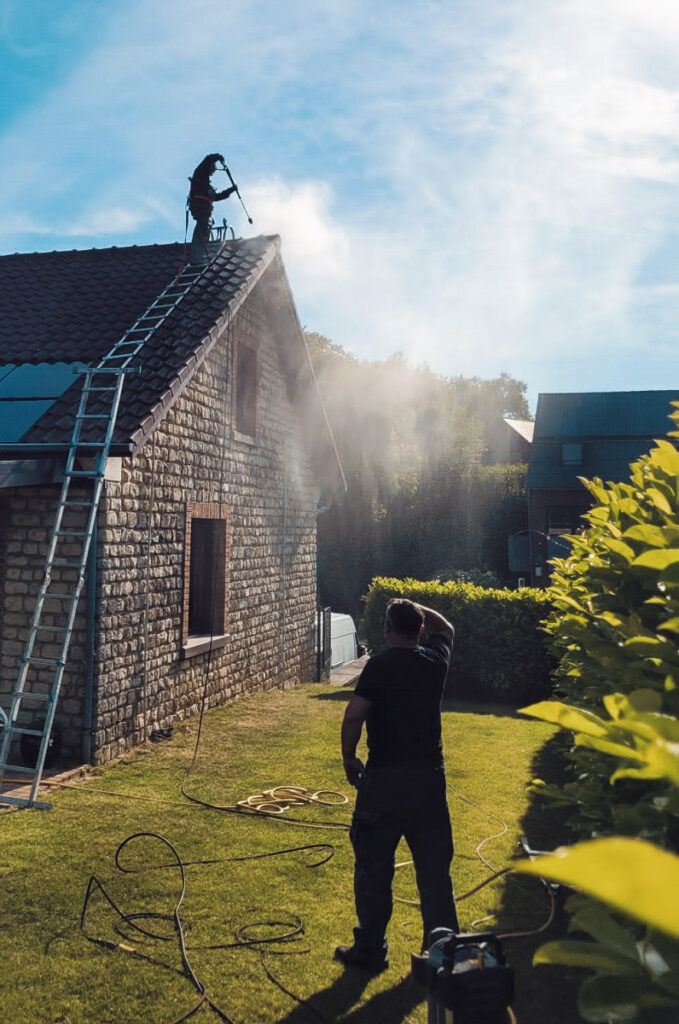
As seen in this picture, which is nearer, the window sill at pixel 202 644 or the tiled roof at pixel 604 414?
the window sill at pixel 202 644

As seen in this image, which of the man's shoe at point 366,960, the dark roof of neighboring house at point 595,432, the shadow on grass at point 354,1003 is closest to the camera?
the shadow on grass at point 354,1003

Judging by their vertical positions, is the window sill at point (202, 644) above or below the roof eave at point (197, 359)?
below

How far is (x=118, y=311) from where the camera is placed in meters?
11.2

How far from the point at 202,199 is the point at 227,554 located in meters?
5.89

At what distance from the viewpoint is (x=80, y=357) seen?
9992 millimetres

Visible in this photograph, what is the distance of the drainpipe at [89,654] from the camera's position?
8141 millimetres

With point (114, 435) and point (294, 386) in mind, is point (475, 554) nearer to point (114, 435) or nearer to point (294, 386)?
point (294, 386)

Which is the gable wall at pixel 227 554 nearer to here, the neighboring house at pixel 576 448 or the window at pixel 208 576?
the window at pixel 208 576

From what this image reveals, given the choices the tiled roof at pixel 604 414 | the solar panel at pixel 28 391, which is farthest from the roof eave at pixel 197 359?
the tiled roof at pixel 604 414

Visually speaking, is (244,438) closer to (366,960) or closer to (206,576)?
(206,576)

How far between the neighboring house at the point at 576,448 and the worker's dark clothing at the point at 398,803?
2641 centimetres

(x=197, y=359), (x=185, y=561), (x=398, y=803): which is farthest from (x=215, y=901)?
(x=197, y=359)

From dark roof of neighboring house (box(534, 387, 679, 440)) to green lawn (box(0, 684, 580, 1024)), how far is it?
27.5 meters

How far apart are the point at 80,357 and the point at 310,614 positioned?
8.21 m
